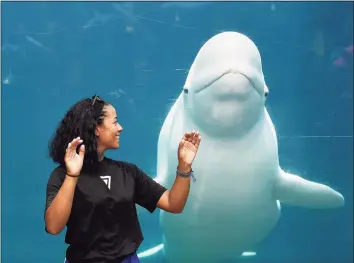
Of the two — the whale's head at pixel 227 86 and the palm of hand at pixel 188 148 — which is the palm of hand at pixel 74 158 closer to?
the palm of hand at pixel 188 148

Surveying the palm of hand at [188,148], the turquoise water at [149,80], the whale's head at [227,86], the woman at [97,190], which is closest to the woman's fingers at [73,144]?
the woman at [97,190]

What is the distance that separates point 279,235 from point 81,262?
3257 mm

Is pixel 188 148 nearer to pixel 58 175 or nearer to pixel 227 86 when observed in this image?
pixel 58 175

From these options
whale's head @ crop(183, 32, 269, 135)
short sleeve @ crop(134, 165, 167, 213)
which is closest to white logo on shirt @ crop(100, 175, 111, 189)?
short sleeve @ crop(134, 165, 167, 213)

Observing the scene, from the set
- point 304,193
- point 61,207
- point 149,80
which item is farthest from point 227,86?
point 61,207

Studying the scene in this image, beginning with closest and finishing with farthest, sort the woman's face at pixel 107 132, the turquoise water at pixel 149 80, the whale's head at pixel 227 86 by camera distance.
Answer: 1. the woman's face at pixel 107 132
2. the whale's head at pixel 227 86
3. the turquoise water at pixel 149 80

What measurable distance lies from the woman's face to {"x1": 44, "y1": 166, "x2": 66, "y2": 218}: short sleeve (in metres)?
0.22

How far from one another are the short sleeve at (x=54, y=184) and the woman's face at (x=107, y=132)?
223 mm

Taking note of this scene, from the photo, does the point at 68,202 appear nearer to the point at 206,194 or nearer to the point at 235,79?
the point at 235,79

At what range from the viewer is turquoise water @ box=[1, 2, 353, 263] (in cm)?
498

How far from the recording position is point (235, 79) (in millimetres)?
4066

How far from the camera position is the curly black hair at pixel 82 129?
7.56ft

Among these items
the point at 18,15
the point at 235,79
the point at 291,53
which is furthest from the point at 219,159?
the point at 18,15

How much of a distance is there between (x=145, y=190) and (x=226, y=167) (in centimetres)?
223
